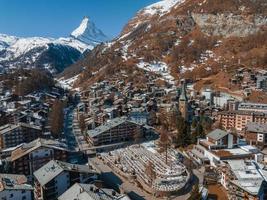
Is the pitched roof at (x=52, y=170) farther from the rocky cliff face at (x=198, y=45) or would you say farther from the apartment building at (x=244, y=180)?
the rocky cliff face at (x=198, y=45)

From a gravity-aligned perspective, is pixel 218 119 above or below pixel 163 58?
below

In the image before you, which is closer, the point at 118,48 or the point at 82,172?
the point at 82,172

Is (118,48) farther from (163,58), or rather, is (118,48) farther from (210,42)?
(210,42)

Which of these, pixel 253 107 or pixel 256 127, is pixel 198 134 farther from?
pixel 253 107

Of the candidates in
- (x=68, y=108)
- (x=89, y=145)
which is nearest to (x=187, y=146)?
(x=89, y=145)

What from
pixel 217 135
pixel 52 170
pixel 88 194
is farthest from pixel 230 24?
pixel 88 194

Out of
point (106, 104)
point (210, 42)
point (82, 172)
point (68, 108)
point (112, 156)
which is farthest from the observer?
point (210, 42)

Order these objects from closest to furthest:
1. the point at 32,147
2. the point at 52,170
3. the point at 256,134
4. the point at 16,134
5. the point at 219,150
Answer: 1. the point at 52,170
2. the point at 32,147
3. the point at 219,150
4. the point at 256,134
5. the point at 16,134

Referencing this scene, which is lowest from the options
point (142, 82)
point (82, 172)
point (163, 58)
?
point (82, 172)
